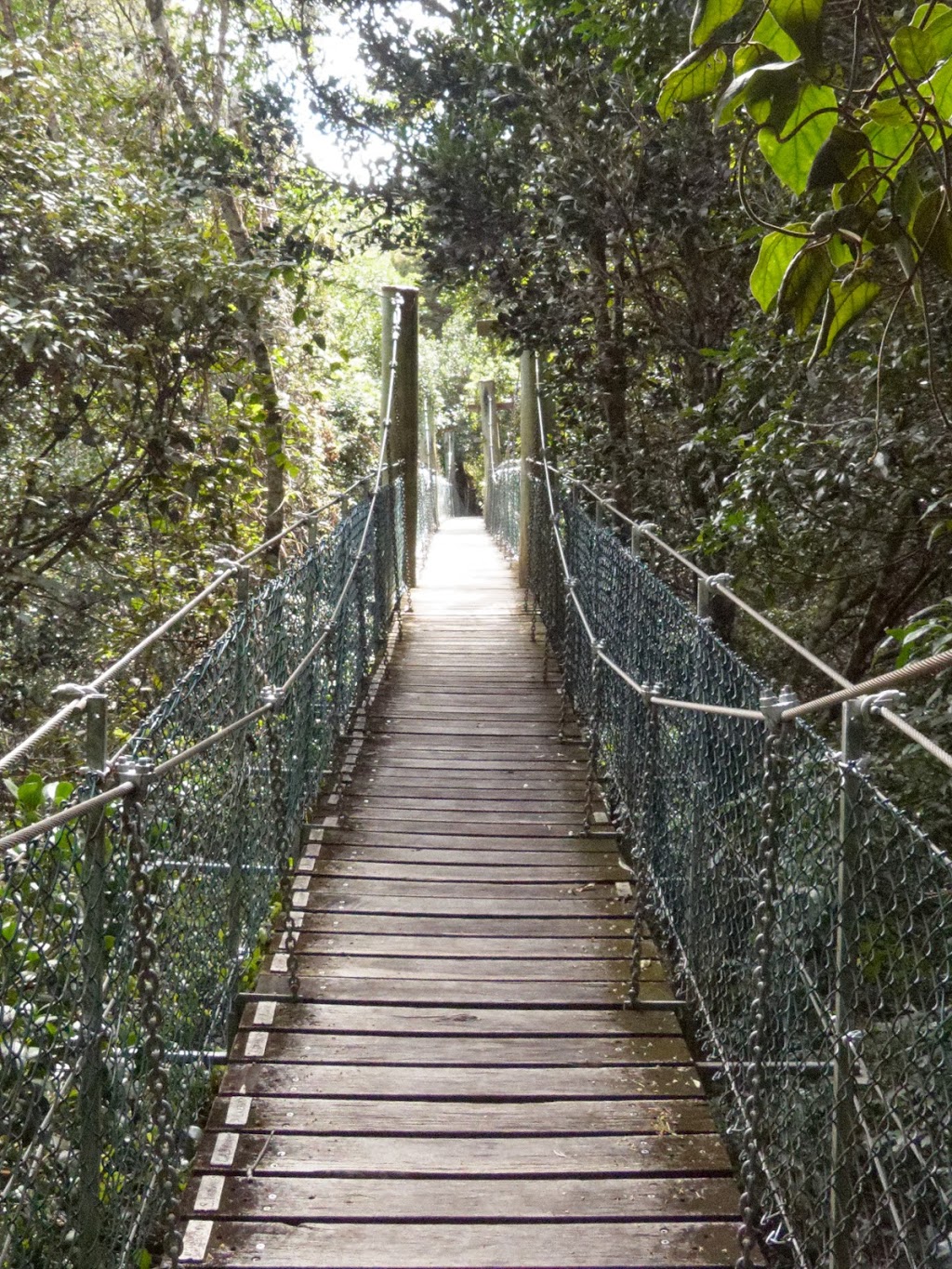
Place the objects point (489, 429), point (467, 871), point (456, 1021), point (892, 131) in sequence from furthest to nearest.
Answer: point (489, 429)
point (467, 871)
point (456, 1021)
point (892, 131)

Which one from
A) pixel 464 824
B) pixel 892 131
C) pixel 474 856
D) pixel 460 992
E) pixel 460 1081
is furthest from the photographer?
pixel 464 824

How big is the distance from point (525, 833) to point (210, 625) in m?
2.51

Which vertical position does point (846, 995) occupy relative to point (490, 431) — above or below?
below

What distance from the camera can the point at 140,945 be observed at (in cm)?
167

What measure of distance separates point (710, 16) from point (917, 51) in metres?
0.19

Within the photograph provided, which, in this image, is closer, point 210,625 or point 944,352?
point 944,352

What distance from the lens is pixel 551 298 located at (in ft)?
18.9

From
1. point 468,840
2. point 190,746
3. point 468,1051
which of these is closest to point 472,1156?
point 468,1051

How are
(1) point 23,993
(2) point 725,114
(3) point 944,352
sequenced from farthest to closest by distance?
1. (3) point 944,352
2. (1) point 23,993
3. (2) point 725,114

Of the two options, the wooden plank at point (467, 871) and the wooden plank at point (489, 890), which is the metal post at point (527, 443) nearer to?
the wooden plank at point (467, 871)

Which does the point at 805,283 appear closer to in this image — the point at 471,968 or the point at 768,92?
the point at 768,92

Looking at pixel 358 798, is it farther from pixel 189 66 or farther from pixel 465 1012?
pixel 189 66

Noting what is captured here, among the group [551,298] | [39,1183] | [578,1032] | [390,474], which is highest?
[551,298]

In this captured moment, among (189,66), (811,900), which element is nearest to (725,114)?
(811,900)
